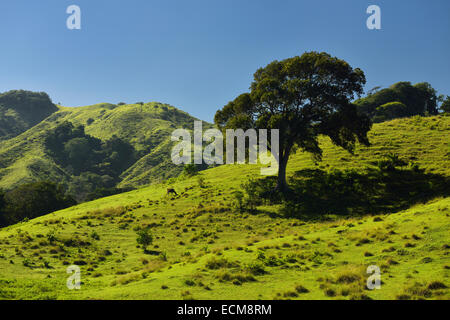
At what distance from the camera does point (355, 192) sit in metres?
32.5

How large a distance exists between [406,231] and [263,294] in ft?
37.9

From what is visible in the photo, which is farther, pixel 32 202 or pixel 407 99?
pixel 407 99

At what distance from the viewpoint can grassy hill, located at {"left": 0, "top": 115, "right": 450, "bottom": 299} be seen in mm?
12453

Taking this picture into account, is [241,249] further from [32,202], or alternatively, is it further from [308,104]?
[32,202]

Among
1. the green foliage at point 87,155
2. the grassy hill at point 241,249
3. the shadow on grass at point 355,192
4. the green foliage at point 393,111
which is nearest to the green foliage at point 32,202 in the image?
the grassy hill at point 241,249

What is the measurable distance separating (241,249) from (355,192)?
18946mm

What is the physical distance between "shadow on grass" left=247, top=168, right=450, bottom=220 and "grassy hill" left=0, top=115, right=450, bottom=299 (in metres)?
0.28

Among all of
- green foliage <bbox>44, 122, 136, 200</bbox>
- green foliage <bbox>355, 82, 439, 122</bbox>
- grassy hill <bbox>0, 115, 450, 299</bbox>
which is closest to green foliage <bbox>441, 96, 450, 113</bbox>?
green foliage <bbox>355, 82, 439, 122</bbox>

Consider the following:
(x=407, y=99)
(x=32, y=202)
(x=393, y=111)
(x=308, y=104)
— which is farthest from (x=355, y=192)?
(x=407, y=99)

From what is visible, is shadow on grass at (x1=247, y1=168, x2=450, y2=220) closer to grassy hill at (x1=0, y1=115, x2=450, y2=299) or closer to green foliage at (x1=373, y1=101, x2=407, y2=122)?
grassy hill at (x1=0, y1=115, x2=450, y2=299)

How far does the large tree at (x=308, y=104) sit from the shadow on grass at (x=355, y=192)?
3.03m

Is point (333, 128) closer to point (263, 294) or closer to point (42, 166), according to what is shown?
point (263, 294)

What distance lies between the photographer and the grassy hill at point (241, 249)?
40.9 ft
